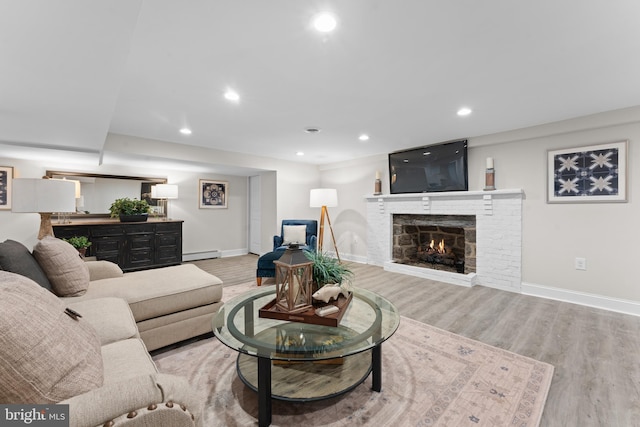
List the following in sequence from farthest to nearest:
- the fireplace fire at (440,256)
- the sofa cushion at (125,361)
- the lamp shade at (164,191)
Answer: the lamp shade at (164,191) < the fireplace fire at (440,256) < the sofa cushion at (125,361)

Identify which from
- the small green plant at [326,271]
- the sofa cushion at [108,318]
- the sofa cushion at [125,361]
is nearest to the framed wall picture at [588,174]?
the small green plant at [326,271]

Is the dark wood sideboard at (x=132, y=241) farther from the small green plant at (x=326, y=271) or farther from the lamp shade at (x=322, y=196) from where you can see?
the small green plant at (x=326, y=271)

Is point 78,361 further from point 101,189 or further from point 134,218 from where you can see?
point 101,189

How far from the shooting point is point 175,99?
2602 millimetres

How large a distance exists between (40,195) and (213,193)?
3.77 metres

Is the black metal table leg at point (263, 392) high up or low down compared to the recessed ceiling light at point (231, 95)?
down

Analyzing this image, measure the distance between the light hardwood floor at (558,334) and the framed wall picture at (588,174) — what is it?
4.13 feet

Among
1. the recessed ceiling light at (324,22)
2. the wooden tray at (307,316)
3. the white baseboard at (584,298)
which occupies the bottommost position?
the white baseboard at (584,298)

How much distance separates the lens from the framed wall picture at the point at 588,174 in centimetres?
292

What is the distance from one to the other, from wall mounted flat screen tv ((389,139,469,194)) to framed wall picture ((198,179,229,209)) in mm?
3632

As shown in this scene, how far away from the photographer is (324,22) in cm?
154

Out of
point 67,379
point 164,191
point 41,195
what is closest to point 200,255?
point 164,191

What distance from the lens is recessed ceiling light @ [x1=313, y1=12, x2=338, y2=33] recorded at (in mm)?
1498

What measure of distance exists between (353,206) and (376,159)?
3.49 ft
